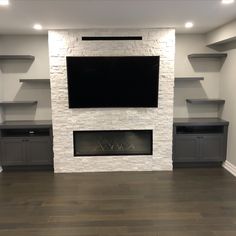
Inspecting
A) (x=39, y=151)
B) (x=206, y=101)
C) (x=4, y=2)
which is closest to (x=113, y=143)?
(x=39, y=151)

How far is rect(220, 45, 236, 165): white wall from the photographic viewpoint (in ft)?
15.7

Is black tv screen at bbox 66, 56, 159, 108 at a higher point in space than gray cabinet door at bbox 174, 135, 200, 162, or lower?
higher

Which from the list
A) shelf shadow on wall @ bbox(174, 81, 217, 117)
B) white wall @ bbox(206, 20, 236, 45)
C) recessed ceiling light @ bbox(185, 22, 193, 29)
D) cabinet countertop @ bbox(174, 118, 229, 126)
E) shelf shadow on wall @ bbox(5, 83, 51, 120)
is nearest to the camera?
white wall @ bbox(206, 20, 236, 45)

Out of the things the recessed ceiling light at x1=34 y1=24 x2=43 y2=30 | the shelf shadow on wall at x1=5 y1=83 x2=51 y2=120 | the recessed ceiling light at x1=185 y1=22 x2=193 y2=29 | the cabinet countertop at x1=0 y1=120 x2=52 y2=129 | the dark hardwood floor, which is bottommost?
the dark hardwood floor

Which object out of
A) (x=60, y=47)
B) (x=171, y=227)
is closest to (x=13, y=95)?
Answer: (x=60, y=47)

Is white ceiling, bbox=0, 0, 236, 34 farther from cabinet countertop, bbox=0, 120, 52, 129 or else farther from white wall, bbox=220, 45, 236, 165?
cabinet countertop, bbox=0, 120, 52, 129

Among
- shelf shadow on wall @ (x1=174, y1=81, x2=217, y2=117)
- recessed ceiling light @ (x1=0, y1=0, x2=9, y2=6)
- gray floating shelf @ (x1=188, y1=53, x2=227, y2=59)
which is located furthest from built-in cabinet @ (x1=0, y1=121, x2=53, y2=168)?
gray floating shelf @ (x1=188, y1=53, x2=227, y2=59)

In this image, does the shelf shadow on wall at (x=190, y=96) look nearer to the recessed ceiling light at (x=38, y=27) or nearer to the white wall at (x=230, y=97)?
the white wall at (x=230, y=97)

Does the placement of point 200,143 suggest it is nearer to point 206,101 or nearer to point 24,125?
point 206,101

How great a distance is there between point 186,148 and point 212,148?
0.51 metres

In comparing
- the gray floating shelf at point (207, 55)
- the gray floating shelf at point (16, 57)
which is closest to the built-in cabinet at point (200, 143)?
the gray floating shelf at point (207, 55)

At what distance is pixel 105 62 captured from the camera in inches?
183

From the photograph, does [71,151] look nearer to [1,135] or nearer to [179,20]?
[1,135]

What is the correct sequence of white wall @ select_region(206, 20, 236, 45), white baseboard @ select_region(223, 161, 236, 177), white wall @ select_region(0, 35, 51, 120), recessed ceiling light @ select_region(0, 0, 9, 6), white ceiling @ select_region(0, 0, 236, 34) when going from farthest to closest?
white wall @ select_region(0, 35, 51, 120)
white baseboard @ select_region(223, 161, 236, 177)
white wall @ select_region(206, 20, 236, 45)
white ceiling @ select_region(0, 0, 236, 34)
recessed ceiling light @ select_region(0, 0, 9, 6)
